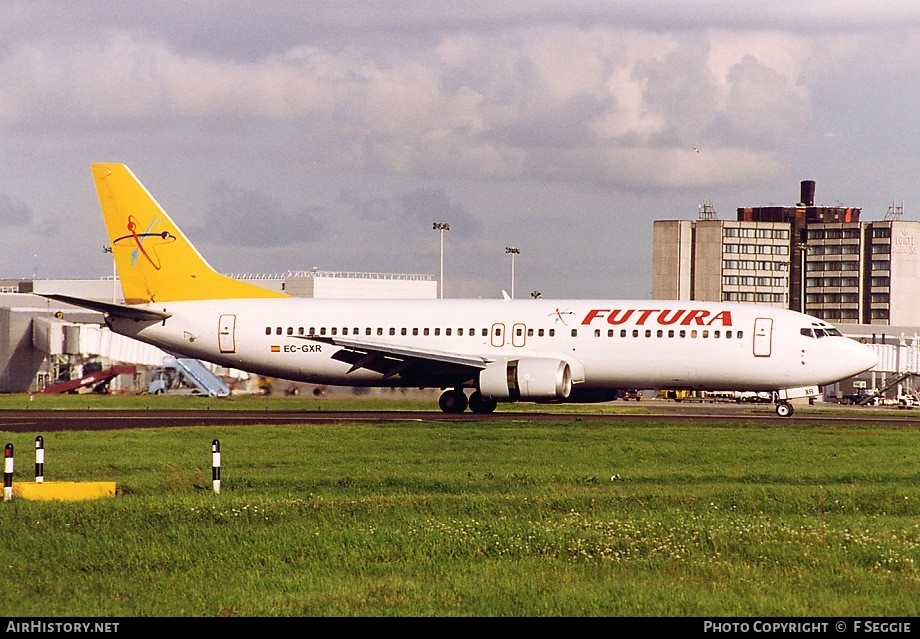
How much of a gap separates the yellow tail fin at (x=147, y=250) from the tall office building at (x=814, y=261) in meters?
142

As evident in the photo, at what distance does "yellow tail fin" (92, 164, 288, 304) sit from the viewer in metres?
51.5

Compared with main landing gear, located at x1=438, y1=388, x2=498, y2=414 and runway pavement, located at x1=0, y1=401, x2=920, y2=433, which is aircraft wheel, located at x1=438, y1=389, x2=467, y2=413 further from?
runway pavement, located at x1=0, y1=401, x2=920, y2=433

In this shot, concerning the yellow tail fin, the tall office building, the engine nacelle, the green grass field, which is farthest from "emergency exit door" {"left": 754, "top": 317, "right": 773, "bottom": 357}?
the tall office building

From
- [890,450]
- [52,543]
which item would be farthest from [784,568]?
[890,450]

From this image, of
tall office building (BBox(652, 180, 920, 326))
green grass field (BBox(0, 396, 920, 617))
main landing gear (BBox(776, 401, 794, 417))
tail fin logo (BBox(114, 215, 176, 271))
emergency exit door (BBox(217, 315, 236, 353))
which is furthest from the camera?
tall office building (BBox(652, 180, 920, 326))

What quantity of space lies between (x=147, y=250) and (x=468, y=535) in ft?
122

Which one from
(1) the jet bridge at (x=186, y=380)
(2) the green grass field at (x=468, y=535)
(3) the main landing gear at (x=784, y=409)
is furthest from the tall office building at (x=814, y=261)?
(2) the green grass field at (x=468, y=535)

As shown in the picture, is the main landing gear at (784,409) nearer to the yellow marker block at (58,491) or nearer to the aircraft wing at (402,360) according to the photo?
the aircraft wing at (402,360)

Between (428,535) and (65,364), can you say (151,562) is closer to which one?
(428,535)

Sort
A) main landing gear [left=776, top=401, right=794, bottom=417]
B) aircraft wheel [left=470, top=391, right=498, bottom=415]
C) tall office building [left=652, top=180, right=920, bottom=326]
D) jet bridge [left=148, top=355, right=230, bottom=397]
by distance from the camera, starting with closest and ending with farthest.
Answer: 1. main landing gear [left=776, top=401, right=794, bottom=417]
2. aircraft wheel [left=470, top=391, right=498, bottom=415]
3. jet bridge [left=148, top=355, right=230, bottom=397]
4. tall office building [left=652, top=180, right=920, bottom=326]

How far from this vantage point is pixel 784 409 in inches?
1928

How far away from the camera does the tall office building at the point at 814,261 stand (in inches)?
7446

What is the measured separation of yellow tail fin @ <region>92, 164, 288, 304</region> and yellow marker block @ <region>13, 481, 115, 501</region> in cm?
3144
